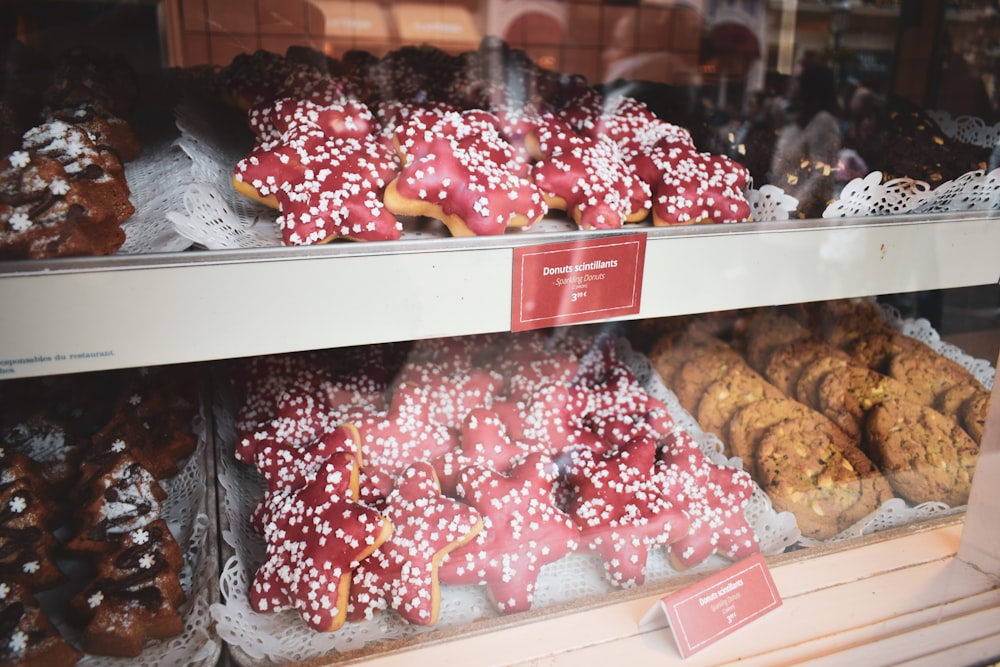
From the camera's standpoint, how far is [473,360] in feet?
4.74

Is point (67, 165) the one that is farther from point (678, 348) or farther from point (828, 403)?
point (828, 403)

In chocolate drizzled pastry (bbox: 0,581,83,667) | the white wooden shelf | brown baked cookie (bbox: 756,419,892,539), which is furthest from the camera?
brown baked cookie (bbox: 756,419,892,539)

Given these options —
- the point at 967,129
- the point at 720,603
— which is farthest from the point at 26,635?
the point at 967,129

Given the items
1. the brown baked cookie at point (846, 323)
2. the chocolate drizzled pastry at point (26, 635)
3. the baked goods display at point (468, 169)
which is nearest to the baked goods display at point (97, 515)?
the chocolate drizzled pastry at point (26, 635)

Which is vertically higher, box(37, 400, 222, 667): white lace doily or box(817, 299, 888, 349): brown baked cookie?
box(817, 299, 888, 349): brown baked cookie

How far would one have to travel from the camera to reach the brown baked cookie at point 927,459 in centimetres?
133

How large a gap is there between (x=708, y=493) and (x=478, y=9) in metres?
1.64

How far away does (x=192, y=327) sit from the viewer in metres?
0.77

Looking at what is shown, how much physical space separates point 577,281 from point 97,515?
2.76 feet

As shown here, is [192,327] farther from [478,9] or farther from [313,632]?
[478,9]

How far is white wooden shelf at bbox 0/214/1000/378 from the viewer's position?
725 millimetres

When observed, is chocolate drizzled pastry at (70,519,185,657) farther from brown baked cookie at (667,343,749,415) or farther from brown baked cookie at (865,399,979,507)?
brown baked cookie at (865,399,979,507)

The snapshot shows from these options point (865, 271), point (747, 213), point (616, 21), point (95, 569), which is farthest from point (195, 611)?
point (616, 21)

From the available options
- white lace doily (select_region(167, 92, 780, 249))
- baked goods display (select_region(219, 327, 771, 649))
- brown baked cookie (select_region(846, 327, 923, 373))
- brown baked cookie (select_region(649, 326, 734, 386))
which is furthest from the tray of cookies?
brown baked cookie (select_region(846, 327, 923, 373))
